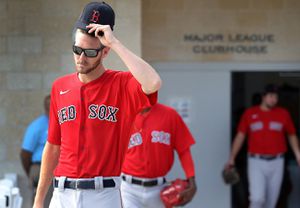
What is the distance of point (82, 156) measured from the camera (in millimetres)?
4969

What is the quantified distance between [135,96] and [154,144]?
401 cm

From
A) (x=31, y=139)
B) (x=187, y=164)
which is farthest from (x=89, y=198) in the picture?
(x=31, y=139)

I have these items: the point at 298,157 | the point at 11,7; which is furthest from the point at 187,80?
the point at 11,7

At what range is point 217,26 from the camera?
11688mm

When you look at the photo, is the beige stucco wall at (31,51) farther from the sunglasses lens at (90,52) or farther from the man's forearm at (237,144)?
the sunglasses lens at (90,52)

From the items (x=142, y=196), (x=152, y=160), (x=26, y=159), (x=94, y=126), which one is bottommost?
(x=142, y=196)

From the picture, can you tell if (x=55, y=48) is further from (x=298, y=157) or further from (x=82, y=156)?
(x=82, y=156)

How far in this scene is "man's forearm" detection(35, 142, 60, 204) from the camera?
204 inches

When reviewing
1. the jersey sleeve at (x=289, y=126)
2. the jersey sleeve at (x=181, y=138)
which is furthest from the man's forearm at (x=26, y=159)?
the jersey sleeve at (x=289, y=126)

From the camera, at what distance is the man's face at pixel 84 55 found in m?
4.80

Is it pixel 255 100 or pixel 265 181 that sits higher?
pixel 255 100

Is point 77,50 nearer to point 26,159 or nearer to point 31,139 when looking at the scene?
point 31,139

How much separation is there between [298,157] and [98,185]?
676 centimetres

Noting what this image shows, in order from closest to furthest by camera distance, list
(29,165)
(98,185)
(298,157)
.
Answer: (98,185), (29,165), (298,157)
